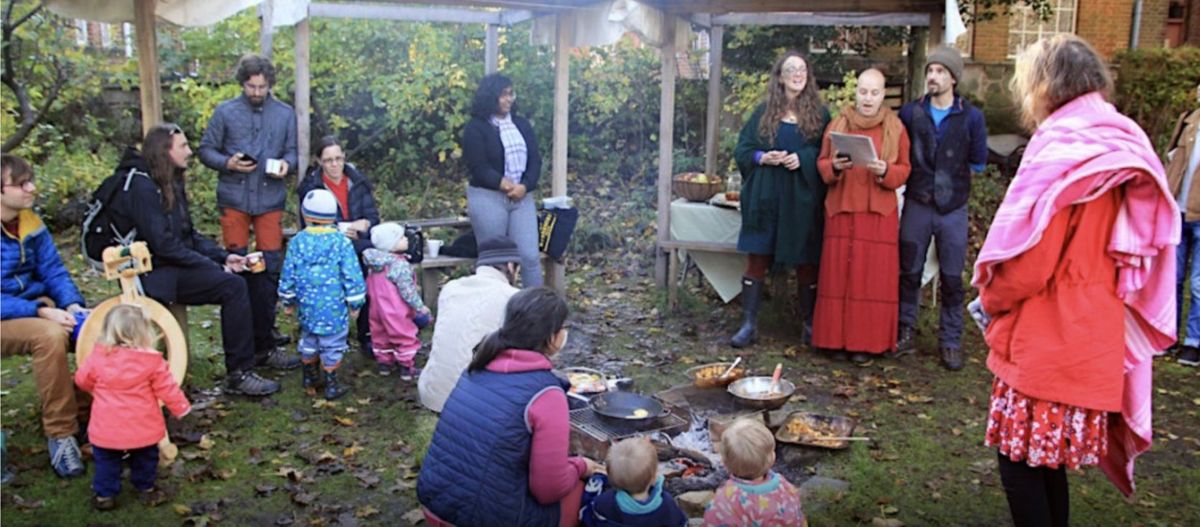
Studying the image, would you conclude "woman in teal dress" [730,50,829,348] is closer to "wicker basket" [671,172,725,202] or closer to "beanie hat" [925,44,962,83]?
"beanie hat" [925,44,962,83]

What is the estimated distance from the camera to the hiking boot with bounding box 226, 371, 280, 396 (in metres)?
5.87

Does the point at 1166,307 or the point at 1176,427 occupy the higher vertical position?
the point at 1166,307

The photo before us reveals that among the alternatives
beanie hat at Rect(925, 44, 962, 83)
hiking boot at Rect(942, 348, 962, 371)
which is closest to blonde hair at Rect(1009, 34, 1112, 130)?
beanie hat at Rect(925, 44, 962, 83)

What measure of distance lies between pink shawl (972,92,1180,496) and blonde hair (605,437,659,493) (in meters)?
1.28

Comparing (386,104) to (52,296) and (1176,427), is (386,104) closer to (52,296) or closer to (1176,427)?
(52,296)

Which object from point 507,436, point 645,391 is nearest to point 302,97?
point 645,391

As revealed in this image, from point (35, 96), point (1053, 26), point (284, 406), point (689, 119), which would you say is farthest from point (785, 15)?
point (1053, 26)

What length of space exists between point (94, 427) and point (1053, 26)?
17988 mm

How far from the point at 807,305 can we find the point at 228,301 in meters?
3.83

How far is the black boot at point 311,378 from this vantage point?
5914 millimetres

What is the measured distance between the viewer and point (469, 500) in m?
3.33

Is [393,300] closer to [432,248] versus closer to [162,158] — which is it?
[432,248]

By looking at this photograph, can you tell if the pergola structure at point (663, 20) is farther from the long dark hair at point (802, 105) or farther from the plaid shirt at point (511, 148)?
the long dark hair at point (802, 105)

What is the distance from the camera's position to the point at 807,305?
7.10 m
